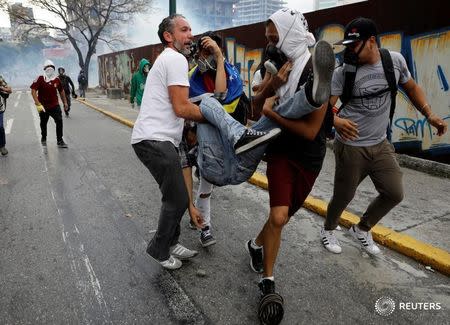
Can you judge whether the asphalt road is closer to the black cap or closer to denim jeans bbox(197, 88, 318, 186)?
denim jeans bbox(197, 88, 318, 186)

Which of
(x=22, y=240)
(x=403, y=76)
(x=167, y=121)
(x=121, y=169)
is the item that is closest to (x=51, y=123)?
(x=121, y=169)

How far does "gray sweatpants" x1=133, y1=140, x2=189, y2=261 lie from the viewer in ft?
8.32

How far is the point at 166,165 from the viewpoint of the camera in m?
2.54

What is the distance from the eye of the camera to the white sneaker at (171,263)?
9.39 ft

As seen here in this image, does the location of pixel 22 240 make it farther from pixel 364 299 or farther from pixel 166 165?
pixel 364 299

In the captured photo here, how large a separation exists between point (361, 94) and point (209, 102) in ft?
4.19

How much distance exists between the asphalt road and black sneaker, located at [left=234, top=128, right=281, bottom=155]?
3.70 feet

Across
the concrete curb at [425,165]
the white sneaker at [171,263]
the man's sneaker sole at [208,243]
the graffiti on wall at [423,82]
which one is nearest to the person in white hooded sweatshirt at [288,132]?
the white sneaker at [171,263]

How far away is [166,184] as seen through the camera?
8.52 feet

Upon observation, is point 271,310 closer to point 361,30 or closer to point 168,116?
point 168,116

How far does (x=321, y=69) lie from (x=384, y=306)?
1.70m

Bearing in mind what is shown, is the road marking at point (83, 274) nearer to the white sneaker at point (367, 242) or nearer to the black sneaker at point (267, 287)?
the black sneaker at point (267, 287)

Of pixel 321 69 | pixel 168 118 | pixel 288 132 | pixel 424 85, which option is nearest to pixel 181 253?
pixel 168 118

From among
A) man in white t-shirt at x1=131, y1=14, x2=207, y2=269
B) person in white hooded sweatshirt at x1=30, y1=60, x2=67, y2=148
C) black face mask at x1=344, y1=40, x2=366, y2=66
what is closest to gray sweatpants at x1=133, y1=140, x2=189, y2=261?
man in white t-shirt at x1=131, y1=14, x2=207, y2=269
